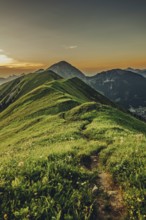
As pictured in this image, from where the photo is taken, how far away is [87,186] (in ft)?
33.1

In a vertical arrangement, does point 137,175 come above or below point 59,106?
above

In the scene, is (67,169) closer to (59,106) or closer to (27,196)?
(27,196)

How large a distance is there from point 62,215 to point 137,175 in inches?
131

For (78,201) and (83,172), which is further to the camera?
(83,172)

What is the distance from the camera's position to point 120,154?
42.6 ft

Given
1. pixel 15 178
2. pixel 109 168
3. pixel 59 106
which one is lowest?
pixel 59 106

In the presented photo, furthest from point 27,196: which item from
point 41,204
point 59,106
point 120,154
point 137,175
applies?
point 59,106

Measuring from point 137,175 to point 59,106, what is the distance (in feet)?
129

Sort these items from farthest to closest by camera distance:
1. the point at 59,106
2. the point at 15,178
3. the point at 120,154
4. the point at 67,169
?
the point at 59,106
the point at 120,154
the point at 67,169
the point at 15,178

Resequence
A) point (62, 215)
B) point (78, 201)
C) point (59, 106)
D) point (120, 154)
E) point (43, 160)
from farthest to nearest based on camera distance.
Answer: point (59, 106)
point (120, 154)
point (43, 160)
point (78, 201)
point (62, 215)

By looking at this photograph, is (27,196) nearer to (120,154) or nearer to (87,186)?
(87,186)

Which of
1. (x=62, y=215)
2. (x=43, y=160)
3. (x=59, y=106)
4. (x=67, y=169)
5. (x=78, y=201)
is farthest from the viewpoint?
(x=59, y=106)

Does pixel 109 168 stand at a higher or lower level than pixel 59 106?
higher

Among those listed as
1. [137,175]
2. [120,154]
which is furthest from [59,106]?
[137,175]
